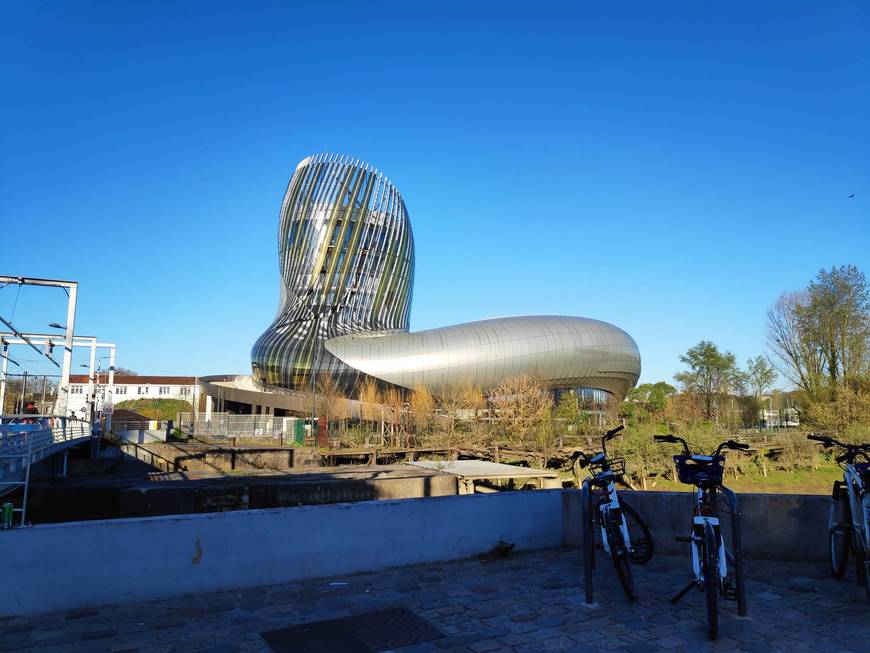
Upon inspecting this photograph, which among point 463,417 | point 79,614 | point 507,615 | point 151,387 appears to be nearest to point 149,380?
point 151,387

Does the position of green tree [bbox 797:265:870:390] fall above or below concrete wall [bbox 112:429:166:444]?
above

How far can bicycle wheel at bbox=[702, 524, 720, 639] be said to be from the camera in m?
4.43

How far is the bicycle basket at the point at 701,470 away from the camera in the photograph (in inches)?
189

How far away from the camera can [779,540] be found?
6.85m

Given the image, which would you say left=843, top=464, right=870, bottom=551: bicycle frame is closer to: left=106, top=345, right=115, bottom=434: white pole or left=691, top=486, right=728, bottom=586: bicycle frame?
left=691, top=486, right=728, bottom=586: bicycle frame

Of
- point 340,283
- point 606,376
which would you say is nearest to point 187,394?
point 340,283

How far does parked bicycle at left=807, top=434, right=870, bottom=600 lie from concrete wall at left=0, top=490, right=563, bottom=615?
10.5 ft

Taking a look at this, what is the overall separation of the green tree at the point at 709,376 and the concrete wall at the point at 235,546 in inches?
1752

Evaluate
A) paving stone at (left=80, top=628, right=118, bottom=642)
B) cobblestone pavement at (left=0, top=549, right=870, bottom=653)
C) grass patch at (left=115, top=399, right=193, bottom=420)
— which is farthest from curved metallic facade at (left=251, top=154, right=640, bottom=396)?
paving stone at (left=80, top=628, right=118, bottom=642)

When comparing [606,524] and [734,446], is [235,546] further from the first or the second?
[734,446]

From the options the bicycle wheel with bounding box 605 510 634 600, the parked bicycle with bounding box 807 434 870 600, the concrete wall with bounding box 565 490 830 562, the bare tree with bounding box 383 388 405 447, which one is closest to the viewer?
the bicycle wheel with bounding box 605 510 634 600

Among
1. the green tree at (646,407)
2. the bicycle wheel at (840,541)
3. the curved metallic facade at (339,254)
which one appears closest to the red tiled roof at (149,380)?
the curved metallic facade at (339,254)

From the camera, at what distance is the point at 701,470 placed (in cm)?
489

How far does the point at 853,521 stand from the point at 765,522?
1.42 metres
